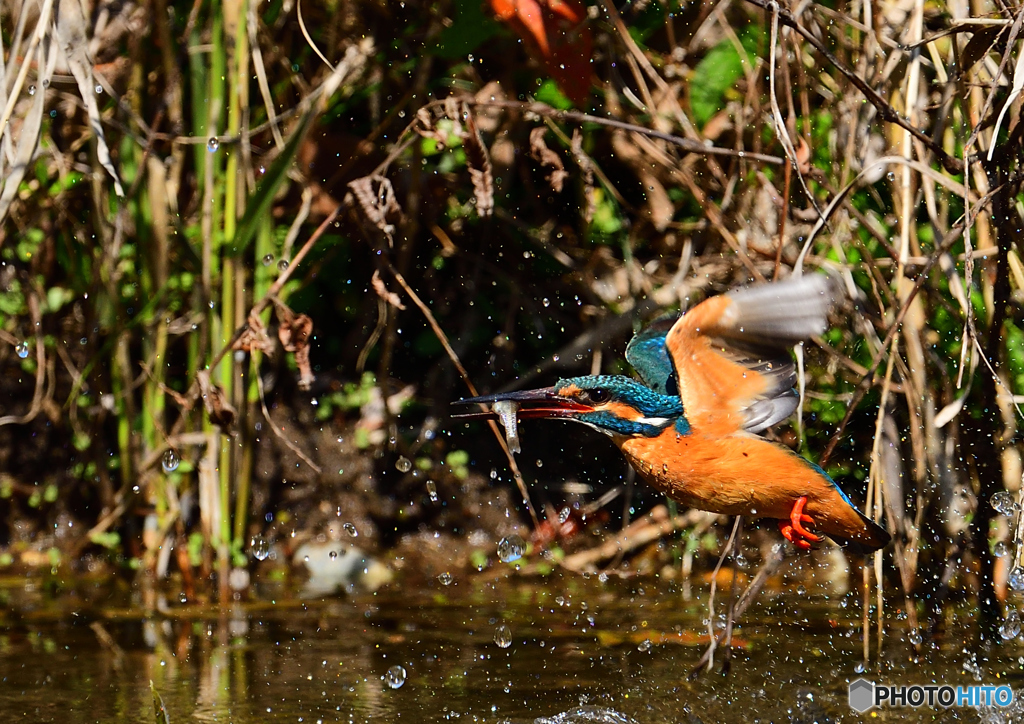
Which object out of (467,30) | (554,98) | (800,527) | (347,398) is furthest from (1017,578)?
(347,398)

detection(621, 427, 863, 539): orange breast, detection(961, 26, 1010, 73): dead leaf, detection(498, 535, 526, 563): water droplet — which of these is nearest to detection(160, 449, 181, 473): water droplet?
detection(498, 535, 526, 563): water droplet

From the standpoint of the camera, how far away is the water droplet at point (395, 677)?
2865mm

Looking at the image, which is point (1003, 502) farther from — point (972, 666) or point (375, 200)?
point (375, 200)

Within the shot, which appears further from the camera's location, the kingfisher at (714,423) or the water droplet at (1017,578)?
the water droplet at (1017,578)

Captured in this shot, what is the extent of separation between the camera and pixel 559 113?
332 cm

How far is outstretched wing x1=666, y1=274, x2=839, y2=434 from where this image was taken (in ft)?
7.47

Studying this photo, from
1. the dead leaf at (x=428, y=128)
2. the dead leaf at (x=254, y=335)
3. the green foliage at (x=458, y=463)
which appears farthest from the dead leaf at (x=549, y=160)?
the green foliage at (x=458, y=463)

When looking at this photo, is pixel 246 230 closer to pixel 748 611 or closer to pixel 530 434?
pixel 530 434

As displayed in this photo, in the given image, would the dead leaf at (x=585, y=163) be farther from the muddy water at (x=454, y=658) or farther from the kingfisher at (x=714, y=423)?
the muddy water at (x=454, y=658)

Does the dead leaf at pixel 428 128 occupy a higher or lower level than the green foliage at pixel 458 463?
higher

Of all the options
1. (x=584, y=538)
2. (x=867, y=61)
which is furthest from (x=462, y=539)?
(x=867, y=61)

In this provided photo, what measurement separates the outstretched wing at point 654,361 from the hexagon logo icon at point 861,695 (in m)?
0.86

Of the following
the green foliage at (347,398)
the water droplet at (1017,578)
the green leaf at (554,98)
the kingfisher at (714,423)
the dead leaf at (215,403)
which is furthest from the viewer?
the green foliage at (347,398)

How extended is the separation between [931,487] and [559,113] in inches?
57.2
